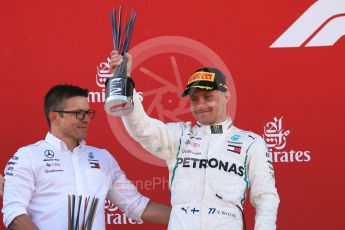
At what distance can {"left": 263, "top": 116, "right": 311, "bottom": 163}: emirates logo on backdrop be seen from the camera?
3219 mm

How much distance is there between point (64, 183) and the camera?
2.74 metres

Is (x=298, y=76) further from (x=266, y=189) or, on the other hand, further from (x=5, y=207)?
(x=5, y=207)

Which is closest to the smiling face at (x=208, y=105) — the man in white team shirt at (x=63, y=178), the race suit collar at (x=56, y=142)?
the man in white team shirt at (x=63, y=178)

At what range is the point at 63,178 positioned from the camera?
2.75 metres

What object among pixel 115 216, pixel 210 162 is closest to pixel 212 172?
pixel 210 162

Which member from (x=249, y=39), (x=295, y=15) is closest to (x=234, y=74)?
(x=249, y=39)

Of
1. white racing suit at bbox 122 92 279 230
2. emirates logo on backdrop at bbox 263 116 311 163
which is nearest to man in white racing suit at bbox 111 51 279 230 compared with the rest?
white racing suit at bbox 122 92 279 230

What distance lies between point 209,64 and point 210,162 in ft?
2.52

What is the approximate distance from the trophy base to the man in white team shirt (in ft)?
1.23

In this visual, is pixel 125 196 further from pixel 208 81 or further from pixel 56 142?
pixel 208 81

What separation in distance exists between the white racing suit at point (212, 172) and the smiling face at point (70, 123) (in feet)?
1.04

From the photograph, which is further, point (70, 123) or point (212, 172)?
point (70, 123)

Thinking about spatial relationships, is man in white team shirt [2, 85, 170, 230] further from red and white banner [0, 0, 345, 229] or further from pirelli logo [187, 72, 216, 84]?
pirelli logo [187, 72, 216, 84]

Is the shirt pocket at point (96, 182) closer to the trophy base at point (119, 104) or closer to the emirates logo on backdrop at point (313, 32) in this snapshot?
the trophy base at point (119, 104)
